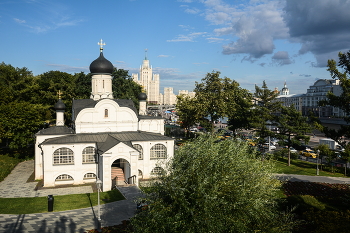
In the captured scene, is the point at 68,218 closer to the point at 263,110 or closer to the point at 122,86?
the point at 263,110

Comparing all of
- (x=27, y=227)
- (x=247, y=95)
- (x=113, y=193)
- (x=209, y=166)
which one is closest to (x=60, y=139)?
(x=113, y=193)

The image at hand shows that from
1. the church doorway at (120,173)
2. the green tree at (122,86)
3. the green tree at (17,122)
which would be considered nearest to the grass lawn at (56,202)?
the church doorway at (120,173)

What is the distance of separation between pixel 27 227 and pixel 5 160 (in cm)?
2219

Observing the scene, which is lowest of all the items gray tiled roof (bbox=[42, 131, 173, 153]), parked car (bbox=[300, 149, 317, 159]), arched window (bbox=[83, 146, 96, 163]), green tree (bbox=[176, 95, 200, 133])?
parked car (bbox=[300, 149, 317, 159])

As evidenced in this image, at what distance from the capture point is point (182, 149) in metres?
14.0

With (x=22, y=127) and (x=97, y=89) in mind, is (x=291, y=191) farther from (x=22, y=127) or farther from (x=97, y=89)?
(x=22, y=127)

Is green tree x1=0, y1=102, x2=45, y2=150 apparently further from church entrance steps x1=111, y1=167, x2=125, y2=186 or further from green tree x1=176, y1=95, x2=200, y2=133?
green tree x1=176, y1=95, x2=200, y2=133

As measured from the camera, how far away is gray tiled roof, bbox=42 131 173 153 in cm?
2687

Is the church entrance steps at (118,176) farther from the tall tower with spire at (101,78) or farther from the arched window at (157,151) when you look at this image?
the tall tower with spire at (101,78)

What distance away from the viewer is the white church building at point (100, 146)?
1035 inches

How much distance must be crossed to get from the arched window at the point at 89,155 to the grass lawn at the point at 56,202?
4878 mm

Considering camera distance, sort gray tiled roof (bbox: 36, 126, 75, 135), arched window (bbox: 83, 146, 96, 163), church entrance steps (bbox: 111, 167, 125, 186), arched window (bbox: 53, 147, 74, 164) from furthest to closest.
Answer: gray tiled roof (bbox: 36, 126, 75, 135)
arched window (bbox: 83, 146, 96, 163)
arched window (bbox: 53, 147, 74, 164)
church entrance steps (bbox: 111, 167, 125, 186)

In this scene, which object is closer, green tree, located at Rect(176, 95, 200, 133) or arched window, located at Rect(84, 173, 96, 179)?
arched window, located at Rect(84, 173, 96, 179)

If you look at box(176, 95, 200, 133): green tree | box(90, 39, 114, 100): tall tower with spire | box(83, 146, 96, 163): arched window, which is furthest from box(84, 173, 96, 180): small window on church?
box(176, 95, 200, 133): green tree
